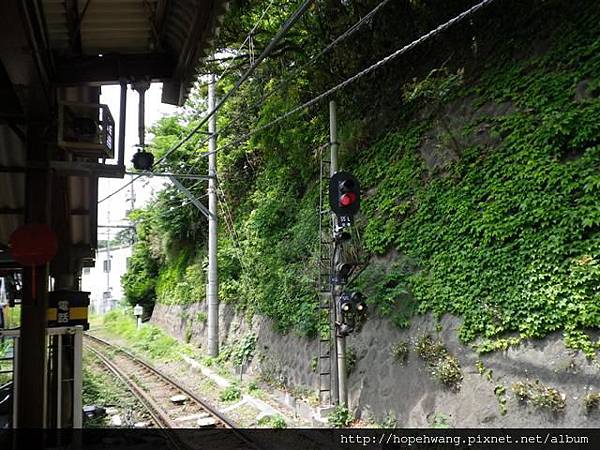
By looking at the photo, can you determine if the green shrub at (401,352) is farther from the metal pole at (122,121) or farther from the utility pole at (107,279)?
the utility pole at (107,279)

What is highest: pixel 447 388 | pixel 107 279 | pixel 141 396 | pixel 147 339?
pixel 107 279

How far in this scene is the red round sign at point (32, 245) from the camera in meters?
5.09

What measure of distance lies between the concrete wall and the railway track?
6.40ft

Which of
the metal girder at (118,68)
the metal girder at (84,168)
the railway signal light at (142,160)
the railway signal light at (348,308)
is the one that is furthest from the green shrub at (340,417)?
the metal girder at (118,68)

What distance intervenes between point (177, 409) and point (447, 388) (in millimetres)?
6123

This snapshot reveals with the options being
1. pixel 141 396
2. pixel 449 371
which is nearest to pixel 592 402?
pixel 449 371

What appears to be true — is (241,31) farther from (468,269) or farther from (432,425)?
(432,425)

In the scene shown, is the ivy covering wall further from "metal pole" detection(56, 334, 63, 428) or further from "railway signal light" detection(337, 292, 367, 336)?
"metal pole" detection(56, 334, 63, 428)

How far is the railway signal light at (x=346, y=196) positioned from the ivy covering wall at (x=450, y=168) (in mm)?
1576

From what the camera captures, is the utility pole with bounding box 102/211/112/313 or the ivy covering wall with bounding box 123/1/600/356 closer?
the ivy covering wall with bounding box 123/1/600/356

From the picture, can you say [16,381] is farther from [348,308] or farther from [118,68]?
[348,308]

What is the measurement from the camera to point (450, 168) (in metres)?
7.59

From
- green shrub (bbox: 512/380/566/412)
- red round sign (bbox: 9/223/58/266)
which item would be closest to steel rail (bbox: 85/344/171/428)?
red round sign (bbox: 9/223/58/266)

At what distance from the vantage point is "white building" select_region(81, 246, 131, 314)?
1675 inches
